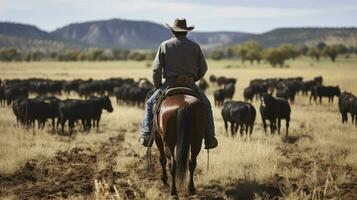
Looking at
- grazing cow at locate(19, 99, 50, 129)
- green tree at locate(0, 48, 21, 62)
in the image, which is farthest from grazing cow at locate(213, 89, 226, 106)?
green tree at locate(0, 48, 21, 62)

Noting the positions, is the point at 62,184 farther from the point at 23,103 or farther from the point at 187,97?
the point at 23,103

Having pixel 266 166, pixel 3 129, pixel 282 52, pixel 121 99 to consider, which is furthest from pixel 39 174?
pixel 282 52

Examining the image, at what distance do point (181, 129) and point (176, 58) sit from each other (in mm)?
1528

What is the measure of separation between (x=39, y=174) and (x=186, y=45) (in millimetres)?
4124

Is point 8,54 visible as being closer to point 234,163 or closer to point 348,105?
point 348,105

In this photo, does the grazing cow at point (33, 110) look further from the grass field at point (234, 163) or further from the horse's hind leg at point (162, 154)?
the horse's hind leg at point (162, 154)

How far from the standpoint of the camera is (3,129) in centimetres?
1638

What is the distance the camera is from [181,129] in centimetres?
697

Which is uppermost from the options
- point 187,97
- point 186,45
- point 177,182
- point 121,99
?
point 186,45

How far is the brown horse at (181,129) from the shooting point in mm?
6934

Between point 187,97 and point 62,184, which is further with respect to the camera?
point 62,184

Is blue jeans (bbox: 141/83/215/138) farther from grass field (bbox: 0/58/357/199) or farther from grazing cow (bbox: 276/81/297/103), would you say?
grazing cow (bbox: 276/81/297/103)

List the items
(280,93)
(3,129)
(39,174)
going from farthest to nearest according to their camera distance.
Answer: (280,93) → (3,129) → (39,174)

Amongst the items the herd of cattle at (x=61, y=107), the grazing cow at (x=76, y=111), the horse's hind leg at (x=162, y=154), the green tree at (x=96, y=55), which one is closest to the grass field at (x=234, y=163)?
the horse's hind leg at (x=162, y=154)
